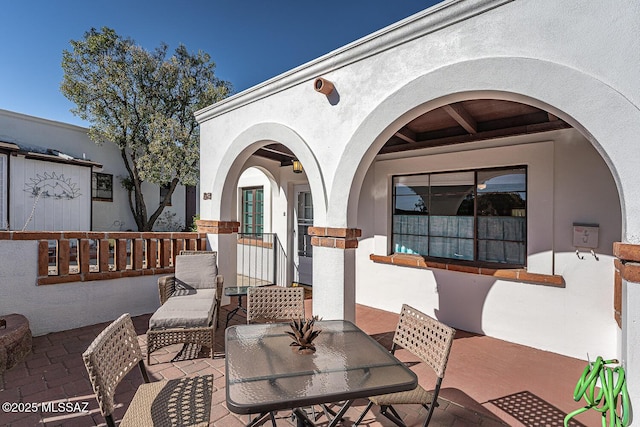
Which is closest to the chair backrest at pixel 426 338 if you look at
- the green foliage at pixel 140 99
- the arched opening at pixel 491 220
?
the arched opening at pixel 491 220

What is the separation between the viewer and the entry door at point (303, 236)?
287 inches

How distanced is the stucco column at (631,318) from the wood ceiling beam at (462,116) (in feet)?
6.76

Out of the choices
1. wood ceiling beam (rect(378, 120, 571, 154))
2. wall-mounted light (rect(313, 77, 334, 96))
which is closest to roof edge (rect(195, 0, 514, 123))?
wall-mounted light (rect(313, 77, 334, 96))

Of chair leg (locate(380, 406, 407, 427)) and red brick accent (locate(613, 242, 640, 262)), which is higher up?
red brick accent (locate(613, 242, 640, 262))

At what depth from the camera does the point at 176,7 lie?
6840mm

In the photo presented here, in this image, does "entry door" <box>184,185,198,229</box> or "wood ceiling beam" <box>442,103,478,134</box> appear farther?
"entry door" <box>184,185,198,229</box>

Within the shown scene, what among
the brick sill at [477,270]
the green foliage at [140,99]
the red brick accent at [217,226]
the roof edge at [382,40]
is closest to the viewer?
the roof edge at [382,40]

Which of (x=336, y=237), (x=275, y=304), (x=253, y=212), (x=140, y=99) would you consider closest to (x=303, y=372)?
(x=275, y=304)

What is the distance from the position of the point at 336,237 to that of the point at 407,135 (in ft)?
7.73

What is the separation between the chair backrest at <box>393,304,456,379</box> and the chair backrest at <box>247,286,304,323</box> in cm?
108

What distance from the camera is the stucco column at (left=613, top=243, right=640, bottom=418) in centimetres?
198

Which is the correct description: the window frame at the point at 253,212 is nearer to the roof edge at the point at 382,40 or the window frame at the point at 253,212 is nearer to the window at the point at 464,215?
the roof edge at the point at 382,40

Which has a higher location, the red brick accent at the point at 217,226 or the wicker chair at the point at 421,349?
the red brick accent at the point at 217,226

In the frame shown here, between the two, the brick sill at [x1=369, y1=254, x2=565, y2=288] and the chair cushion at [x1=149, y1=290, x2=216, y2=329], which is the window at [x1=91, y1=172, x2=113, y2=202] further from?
the brick sill at [x1=369, y1=254, x2=565, y2=288]
